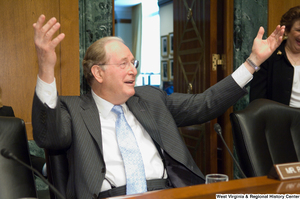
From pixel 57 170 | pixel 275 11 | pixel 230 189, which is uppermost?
pixel 275 11

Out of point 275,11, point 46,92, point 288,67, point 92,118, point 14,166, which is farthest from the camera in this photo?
point 275,11

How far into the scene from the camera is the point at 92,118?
1.55 m

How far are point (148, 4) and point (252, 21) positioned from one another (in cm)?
485

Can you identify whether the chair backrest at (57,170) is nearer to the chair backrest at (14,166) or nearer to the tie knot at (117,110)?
A: the chair backrest at (14,166)

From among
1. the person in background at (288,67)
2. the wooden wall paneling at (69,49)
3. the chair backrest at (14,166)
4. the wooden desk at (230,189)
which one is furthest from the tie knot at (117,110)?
the person in background at (288,67)

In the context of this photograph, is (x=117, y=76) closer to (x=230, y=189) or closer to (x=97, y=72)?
(x=97, y=72)

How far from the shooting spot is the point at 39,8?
245 cm

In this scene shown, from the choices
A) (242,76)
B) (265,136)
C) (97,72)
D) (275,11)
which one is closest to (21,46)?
(97,72)

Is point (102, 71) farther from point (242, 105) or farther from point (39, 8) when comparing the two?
point (242, 105)

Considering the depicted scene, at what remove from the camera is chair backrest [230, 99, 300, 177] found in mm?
1405

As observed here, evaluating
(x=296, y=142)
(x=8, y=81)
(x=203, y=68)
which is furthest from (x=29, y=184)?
(x=203, y=68)

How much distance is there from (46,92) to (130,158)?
1.67ft

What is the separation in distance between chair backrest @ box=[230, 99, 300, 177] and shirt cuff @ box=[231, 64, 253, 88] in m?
0.14

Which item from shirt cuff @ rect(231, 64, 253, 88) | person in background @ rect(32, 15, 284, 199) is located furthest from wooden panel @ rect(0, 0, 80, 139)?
shirt cuff @ rect(231, 64, 253, 88)
